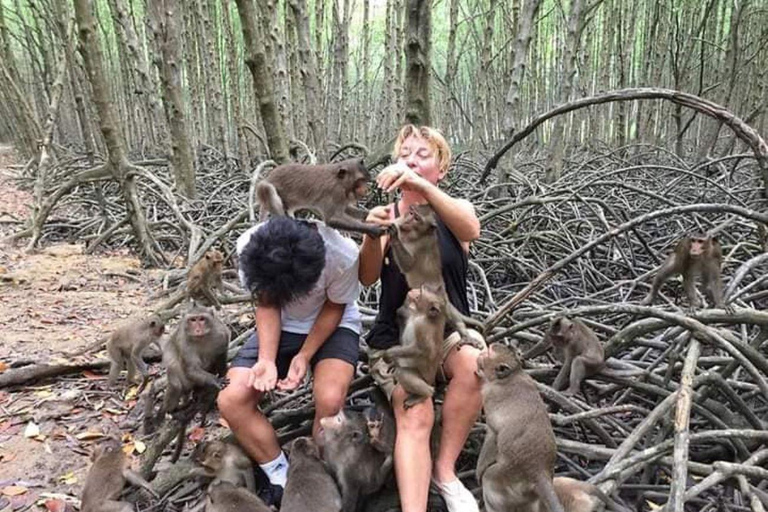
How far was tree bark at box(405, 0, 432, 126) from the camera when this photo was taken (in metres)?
3.69

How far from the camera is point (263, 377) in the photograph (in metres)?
2.26

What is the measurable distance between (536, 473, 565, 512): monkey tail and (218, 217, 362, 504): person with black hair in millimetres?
926

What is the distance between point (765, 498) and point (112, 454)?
2331 mm

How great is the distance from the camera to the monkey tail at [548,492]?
63.8 inches

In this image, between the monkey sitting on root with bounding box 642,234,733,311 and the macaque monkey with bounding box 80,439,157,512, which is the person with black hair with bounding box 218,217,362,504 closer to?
the macaque monkey with bounding box 80,439,157,512

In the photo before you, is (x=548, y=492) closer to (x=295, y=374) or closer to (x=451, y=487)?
(x=451, y=487)

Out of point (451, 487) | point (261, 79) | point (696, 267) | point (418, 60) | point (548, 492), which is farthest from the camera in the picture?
point (261, 79)

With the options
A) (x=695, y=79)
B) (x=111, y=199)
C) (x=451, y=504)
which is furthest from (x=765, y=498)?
(x=695, y=79)

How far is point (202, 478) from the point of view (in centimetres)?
232

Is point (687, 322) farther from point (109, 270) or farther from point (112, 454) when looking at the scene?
point (109, 270)

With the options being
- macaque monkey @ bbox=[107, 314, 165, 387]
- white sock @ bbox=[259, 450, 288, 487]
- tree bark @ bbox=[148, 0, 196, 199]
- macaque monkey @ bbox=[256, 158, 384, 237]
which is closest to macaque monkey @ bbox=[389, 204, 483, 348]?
macaque monkey @ bbox=[256, 158, 384, 237]

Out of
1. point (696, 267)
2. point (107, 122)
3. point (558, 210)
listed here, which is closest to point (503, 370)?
point (696, 267)

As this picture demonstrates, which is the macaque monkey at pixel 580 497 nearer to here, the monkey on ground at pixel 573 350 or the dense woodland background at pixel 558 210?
the dense woodland background at pixel 558 210

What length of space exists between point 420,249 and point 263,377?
80 centimetres
